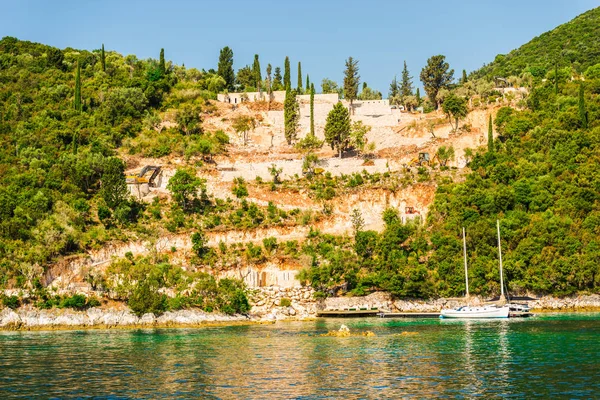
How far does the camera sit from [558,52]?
124000mm

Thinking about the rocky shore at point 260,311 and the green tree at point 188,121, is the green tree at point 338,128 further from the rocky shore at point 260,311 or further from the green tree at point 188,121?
the rocky shore at point 260,311

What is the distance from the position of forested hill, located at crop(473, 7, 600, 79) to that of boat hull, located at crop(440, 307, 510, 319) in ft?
176

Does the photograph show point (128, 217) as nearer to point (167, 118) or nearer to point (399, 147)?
point (167, 118)

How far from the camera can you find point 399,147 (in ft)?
284

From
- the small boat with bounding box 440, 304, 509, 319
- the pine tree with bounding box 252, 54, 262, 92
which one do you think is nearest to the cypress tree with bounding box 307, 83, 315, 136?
the pine tree with bounding box 252, 54, 262, 92

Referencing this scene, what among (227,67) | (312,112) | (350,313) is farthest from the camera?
(227,67)

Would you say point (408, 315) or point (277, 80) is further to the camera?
point (277, 80)

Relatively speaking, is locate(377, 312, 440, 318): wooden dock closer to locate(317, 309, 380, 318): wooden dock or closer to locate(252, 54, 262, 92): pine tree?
locate(317, 309, 380, 318): wooden dock

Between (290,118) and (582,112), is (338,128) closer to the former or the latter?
(290,118)

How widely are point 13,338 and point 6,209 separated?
20640mm

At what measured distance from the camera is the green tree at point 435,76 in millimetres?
97931

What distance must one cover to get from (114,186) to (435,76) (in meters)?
47.1

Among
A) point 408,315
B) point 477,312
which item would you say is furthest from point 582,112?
point 408,315

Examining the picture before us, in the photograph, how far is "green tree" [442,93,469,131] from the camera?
3332 inches
